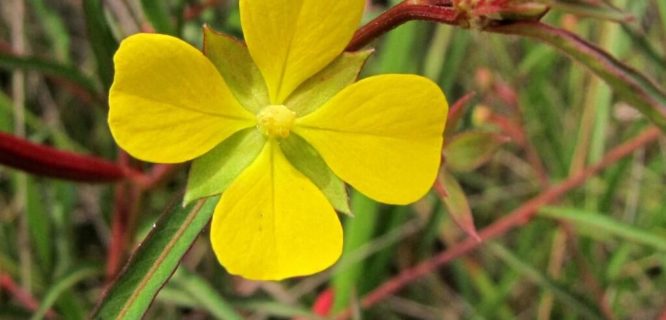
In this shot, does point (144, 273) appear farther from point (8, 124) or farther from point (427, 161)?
point (8, 124)

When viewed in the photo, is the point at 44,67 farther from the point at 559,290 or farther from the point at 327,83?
the point at 559,290

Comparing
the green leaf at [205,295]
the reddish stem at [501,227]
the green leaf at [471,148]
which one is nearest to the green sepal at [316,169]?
the green leaf at [471,148]

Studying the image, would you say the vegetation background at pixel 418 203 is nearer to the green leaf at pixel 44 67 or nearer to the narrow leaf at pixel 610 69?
the green leaf at pixel 44 67

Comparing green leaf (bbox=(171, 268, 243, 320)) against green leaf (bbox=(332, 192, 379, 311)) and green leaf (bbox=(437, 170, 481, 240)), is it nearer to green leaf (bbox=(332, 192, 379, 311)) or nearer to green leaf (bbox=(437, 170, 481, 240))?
green leaf (bbox=(332, 192, 379, 311))

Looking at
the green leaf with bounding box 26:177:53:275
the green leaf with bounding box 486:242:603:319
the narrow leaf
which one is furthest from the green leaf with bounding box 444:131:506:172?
the green leaf with bounding box 26:177:53:275

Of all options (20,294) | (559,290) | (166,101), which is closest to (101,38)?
(166,101)
